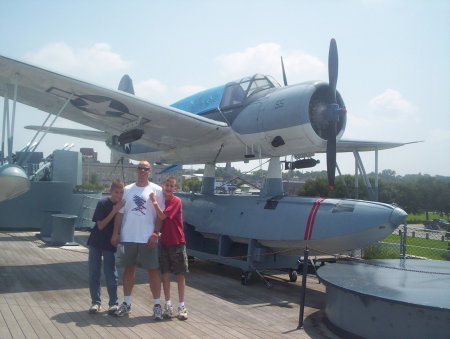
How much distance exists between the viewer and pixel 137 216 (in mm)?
5477

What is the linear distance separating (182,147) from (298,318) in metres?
6.37

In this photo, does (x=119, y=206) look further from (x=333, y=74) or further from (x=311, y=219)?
(x=333, y=74)

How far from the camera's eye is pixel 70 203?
14.2m

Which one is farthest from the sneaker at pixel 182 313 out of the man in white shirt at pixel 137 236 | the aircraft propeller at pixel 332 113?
the aircraft propeller at pixel 332 113

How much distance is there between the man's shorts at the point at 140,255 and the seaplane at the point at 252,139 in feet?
9.47

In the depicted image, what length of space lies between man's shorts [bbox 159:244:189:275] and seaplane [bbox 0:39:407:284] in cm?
260

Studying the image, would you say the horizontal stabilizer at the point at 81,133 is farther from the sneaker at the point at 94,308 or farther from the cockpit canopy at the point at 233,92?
the sneaker at the point at 94,308

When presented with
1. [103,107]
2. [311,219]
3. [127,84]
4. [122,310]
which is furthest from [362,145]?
[127,84]

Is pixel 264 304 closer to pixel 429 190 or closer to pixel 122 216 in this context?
pixel 122 216

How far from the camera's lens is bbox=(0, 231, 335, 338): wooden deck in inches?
195

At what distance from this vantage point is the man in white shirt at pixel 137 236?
5445 millimetres

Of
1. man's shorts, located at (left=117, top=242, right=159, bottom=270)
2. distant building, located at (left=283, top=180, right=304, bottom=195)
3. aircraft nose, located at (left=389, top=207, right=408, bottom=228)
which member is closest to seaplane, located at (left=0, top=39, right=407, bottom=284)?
aircraft nose, located at (left=389, top=207, right=408, bottom=228)

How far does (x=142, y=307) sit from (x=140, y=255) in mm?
989

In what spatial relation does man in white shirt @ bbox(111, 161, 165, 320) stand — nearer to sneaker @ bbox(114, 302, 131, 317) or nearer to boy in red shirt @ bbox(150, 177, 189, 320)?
sneaker @ bbox(114, 302, 131, 317)
